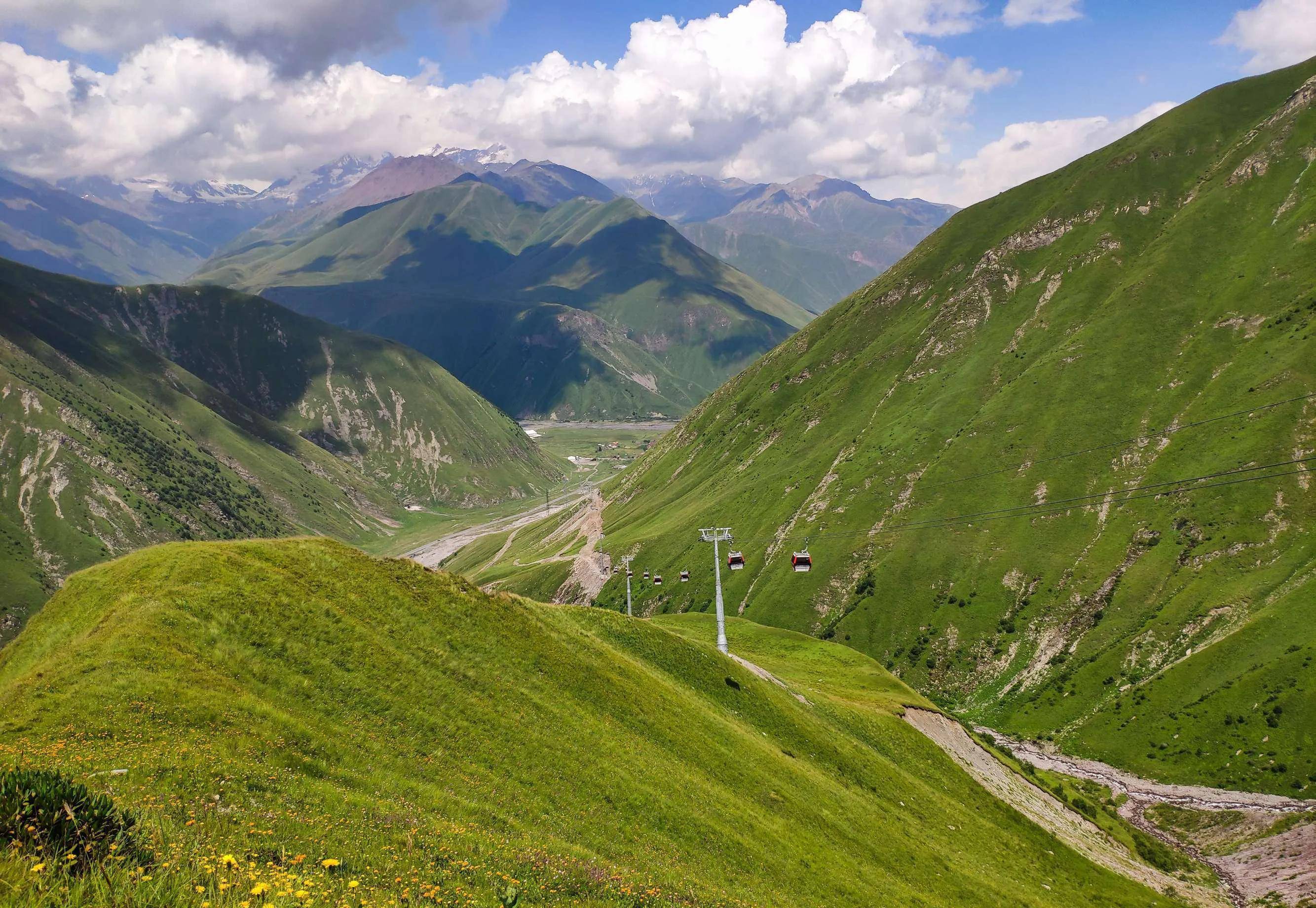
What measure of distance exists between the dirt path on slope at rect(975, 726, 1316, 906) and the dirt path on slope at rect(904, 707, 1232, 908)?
8312 millimetres

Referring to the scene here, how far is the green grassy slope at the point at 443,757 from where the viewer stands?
21250 millimetres

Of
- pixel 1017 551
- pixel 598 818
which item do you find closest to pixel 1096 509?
pixel 1017 551

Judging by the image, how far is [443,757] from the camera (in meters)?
32.8

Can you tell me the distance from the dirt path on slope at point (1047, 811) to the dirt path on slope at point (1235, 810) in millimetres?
8312

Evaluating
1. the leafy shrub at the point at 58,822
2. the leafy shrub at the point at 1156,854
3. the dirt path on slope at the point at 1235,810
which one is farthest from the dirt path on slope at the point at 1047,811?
the leafy shrub at the point at 58,822

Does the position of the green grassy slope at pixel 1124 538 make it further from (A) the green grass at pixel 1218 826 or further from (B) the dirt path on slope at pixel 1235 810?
(A) the green grass at pixel 1218 826

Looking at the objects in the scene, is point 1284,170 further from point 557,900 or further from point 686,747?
point 557,900

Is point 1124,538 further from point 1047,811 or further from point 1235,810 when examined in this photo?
point 1047,811

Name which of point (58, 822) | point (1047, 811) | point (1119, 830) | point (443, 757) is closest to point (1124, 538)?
point (1119, 830)

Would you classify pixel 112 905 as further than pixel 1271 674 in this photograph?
No

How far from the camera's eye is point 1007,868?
53906 mm

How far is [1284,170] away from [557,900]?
264 m

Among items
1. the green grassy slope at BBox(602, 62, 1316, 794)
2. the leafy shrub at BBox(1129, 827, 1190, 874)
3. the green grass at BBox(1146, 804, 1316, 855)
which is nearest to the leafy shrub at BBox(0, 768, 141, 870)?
the leafy shrub at BBox(1129, 827, 1190, 874)

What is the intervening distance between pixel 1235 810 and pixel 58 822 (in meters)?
124
